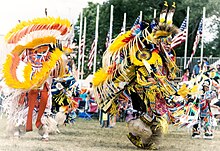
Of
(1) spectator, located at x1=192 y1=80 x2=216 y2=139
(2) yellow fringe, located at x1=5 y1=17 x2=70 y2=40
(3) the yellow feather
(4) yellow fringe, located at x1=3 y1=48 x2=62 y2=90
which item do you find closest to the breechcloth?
(4) yellow fringe, located at x1=3 y1=48 x2=62 y2=90

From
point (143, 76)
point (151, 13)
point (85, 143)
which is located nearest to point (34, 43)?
point (85, 143)

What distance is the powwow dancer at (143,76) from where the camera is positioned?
10.6m

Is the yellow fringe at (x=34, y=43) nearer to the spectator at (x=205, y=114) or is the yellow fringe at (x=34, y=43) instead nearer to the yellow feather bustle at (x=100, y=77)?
the yellow feather bustle at (x=100, y=77)

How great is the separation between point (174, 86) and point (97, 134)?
3.73 m

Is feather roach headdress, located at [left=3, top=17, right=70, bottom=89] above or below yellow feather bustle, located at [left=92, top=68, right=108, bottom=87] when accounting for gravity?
above

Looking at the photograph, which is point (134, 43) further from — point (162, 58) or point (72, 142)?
point (72, 142)

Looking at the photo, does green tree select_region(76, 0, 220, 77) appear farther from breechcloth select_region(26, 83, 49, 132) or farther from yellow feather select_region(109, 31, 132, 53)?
yellow feather select_region(109, 31, 132, 53)

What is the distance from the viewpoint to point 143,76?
1063 cm

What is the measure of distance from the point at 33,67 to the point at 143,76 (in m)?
2.33

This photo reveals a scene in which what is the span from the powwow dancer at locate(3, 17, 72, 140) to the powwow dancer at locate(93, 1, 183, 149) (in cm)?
98

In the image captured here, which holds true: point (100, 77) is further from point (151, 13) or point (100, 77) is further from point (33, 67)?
point (151, 13)

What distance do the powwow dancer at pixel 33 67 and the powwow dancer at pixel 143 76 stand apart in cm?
98

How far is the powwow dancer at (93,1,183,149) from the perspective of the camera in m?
10.6

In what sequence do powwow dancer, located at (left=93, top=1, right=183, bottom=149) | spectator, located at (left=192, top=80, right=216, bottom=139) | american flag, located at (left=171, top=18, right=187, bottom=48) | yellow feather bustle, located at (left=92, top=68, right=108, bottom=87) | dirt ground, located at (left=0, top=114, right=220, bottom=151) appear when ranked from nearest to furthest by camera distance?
dirt ground, located at (left=0, top=114, right=220, bottom=151)
powwow dancer, located at (left=93, top=1, right=183, bottom=149)
yellow feather bustle, located at (left=92, top=68, right=108, bottom=87)
spectator, located at (left=192, top=80, right=216, bottom=139)
american flag, located at (left=171, top=18, right=187, bottom=48)
